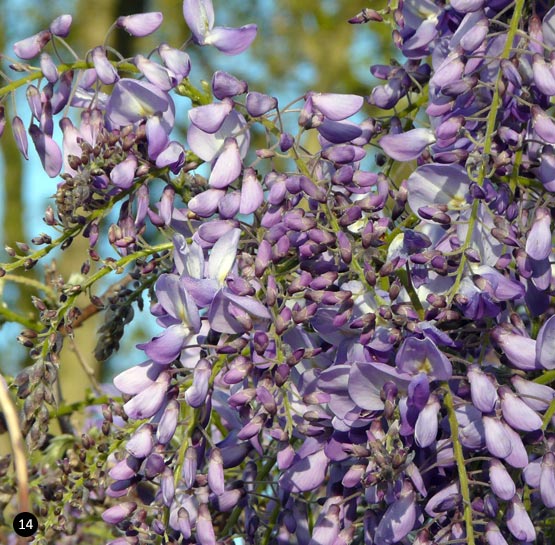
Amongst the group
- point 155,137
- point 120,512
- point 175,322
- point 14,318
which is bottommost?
point 14,318

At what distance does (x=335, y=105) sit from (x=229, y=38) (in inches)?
5.0

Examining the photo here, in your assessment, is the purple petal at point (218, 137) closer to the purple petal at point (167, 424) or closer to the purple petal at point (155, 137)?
the purple petal at point (155, 137)

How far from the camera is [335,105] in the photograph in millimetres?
872

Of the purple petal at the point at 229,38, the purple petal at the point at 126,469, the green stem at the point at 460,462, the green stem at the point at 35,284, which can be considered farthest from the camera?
the green stem at the point at 35,284

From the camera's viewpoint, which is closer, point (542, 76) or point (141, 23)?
point (542, 76)

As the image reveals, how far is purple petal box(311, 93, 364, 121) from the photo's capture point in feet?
2.85

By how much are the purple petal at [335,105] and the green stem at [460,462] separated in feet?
0.81

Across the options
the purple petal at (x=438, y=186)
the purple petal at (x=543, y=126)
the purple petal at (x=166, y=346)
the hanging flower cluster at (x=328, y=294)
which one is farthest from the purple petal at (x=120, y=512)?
the purple petal at (x=543, y=126)

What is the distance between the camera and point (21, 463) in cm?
62

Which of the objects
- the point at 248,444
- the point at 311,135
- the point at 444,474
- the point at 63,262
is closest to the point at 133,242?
the point at 248,444

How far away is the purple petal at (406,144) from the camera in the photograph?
0.92m

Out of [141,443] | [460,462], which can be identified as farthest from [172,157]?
[460,462]

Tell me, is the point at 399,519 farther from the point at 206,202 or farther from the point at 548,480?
the point at 206,202

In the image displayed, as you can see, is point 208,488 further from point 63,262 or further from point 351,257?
point 63,262
